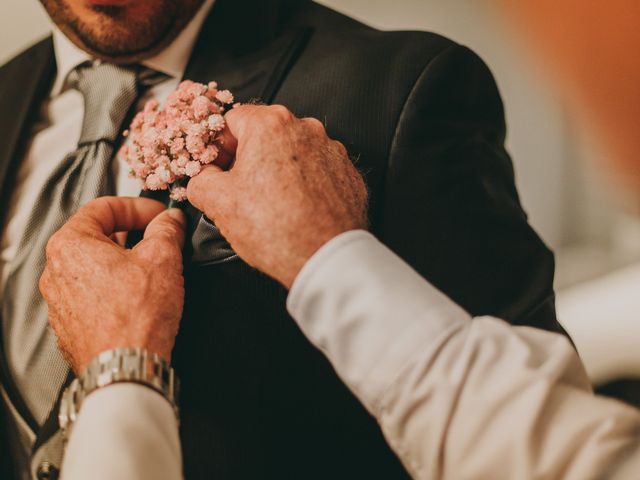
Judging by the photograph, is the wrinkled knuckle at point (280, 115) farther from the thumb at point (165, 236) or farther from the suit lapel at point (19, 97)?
the suit lapel at point (19, 97)

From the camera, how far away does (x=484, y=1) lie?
1770 millimetres

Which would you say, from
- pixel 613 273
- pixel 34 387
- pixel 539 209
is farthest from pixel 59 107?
pixel 613 273

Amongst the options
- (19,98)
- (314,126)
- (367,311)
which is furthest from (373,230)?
(19,98)

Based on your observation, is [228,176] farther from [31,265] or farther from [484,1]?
[484,1]

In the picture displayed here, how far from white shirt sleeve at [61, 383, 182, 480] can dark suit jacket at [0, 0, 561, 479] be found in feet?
0.54

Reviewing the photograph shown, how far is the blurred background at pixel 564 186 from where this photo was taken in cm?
176

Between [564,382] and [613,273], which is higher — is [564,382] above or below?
above

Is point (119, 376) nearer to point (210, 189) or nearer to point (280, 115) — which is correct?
point (210, 189)

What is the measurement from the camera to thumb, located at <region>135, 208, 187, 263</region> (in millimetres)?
682

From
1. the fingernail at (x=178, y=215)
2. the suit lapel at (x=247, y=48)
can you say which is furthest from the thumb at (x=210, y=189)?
the suit lapel at (x=247, y=48)

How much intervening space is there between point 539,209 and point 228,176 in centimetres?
164

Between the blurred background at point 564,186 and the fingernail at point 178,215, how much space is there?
3.62 ft

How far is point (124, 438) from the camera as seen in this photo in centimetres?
53

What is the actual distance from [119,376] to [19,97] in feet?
2.55
